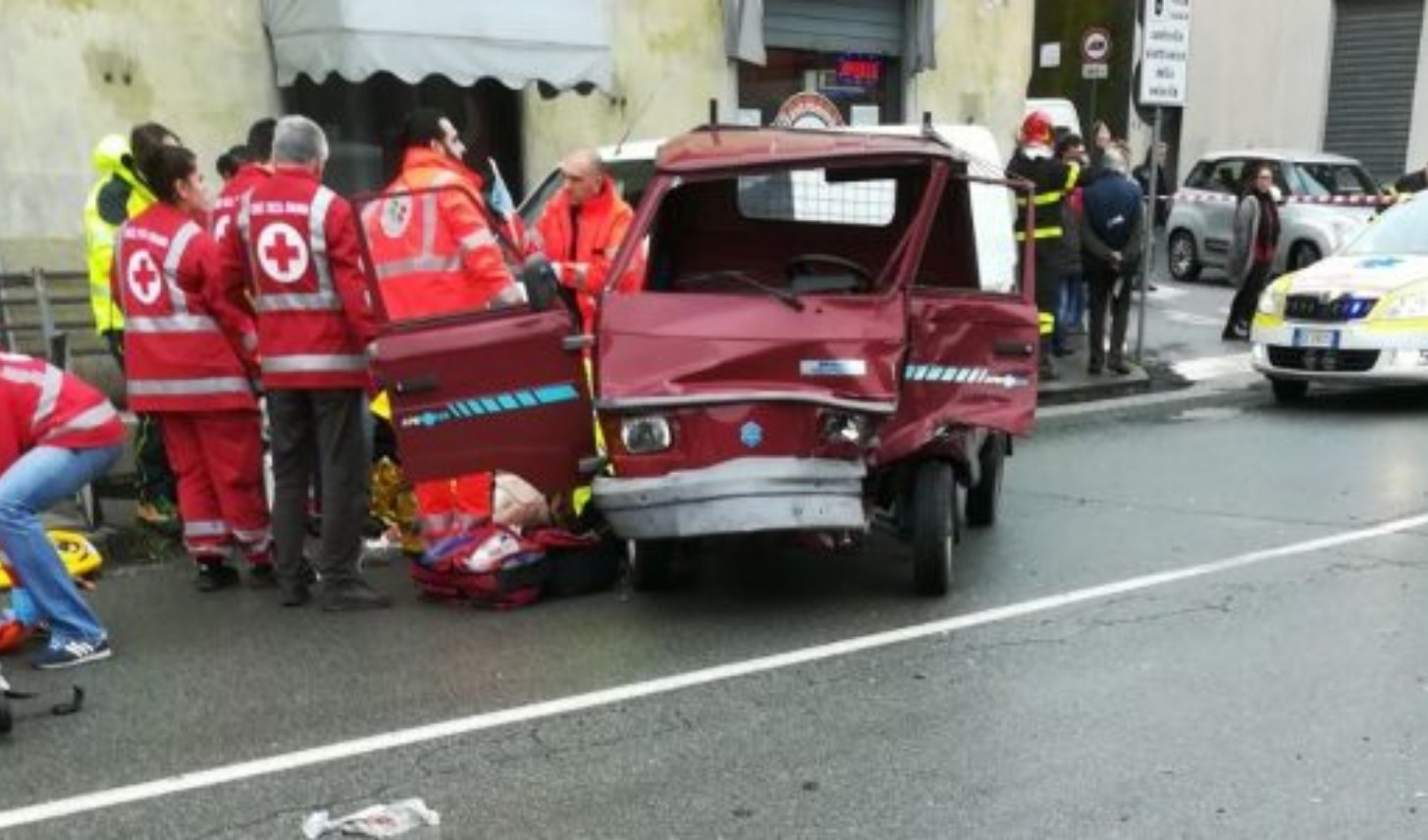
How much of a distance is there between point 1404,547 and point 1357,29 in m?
20.9

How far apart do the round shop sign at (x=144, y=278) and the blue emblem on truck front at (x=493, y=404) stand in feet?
4.36

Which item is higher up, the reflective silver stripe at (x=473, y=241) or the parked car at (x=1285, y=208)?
the reflective silver stripe at (x=473, y=241)

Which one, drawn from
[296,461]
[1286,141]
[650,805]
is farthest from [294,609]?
[1286,141]

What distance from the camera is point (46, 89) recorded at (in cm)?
966

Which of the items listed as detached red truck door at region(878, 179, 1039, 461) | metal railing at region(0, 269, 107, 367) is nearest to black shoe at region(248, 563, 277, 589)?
metal railing at region(0, 269, 107, 367)

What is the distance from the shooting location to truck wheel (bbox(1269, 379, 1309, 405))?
11297 millimetres

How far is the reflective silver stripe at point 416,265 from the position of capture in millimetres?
5859

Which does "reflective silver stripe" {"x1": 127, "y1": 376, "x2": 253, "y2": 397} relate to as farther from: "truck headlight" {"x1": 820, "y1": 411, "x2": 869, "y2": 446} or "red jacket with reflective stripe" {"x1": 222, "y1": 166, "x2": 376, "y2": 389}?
"truck headlight" {"x1": 820, "y1": 411, "x2": 869, "y2": 446}

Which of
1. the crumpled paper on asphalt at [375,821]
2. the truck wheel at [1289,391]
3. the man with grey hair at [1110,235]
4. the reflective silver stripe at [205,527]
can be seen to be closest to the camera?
the crumpled paper on asphalt at [375,821]

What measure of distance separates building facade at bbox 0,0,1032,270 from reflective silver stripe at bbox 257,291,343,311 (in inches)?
185

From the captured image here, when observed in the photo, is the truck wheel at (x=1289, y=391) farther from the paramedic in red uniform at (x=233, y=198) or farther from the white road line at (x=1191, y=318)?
the paramedic in red uniform at (x=233, y=198)

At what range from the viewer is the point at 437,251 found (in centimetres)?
596

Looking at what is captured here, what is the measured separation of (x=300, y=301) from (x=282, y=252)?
0.69 feet

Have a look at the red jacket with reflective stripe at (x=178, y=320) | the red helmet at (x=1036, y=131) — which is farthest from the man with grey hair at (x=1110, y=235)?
the red jacket with reflective stripe at (x=178, y=320)
